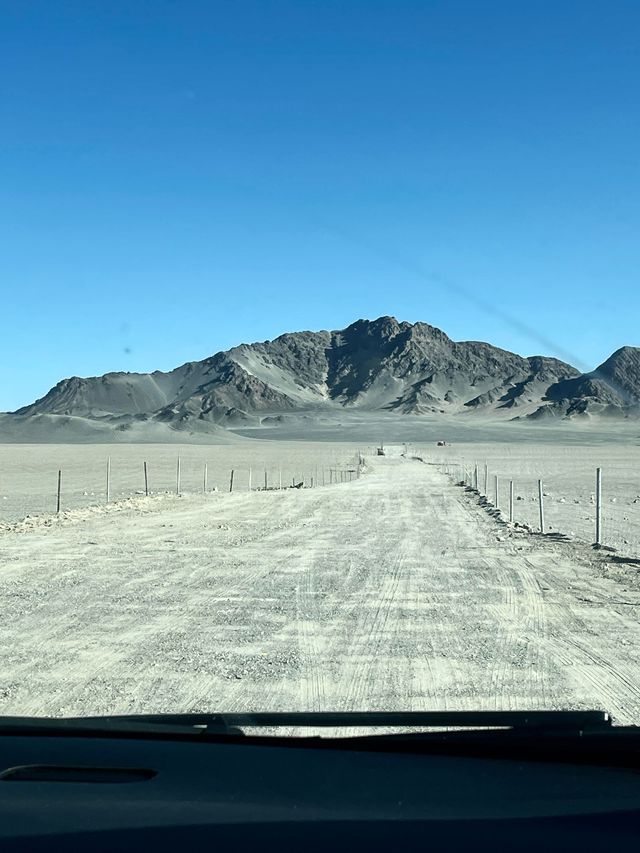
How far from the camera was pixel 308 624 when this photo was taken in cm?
1016

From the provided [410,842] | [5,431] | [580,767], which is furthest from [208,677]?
[5,431]

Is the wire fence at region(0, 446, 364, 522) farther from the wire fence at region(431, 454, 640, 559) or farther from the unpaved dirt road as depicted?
the unpaved dirt road

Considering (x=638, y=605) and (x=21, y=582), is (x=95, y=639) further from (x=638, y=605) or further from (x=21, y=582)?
(x=638, y=605)

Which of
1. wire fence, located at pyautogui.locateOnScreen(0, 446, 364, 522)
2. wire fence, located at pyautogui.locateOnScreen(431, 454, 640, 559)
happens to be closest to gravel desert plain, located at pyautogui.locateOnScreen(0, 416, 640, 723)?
wire fence, located at pyautogui.locateOnScreen(431, 454, 640, 559)

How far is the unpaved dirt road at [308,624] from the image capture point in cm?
710

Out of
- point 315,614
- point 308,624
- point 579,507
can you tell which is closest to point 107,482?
point 579,507

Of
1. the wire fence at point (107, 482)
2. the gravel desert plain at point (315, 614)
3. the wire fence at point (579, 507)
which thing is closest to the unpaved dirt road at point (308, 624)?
the gravel desert plain at point (315, 614)

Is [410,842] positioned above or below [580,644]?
above

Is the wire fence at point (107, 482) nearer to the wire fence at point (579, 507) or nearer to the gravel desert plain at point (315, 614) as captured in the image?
the gravel desert plain at point (315, 614)

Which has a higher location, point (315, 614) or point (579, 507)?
point (315, 614)

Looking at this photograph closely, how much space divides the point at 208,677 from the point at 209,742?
3.25 m

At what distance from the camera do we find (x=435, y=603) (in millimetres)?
11578

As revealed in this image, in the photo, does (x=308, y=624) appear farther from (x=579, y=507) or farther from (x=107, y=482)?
(x=107, y=482)

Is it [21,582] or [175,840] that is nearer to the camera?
[175,840]
